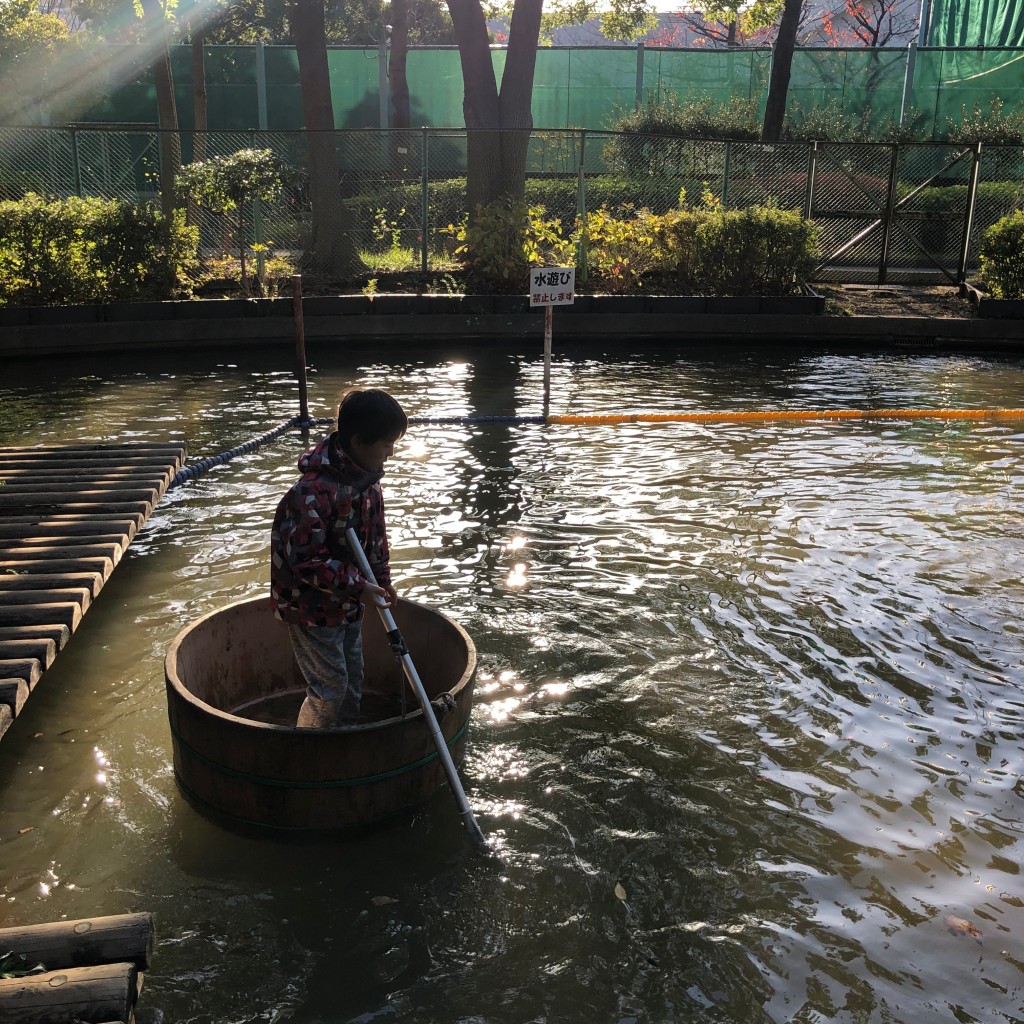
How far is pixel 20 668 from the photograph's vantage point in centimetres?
443

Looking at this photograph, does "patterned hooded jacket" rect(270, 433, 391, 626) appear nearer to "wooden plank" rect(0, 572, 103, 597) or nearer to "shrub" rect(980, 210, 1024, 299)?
"wooden plank" rect(0, 572, 103, 597)

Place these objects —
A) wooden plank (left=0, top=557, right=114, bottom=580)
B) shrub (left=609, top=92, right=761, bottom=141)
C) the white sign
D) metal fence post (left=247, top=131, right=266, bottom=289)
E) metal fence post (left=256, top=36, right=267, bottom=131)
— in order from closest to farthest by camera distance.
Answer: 1. wooden plank (left=0, top=557, right=114, bottom=580)
2. the white sign
3. metal fence post (left=247, top=131, right=266, bottom=289)
4. shrub (left=609, top=92, right=761, bottom=141)
5. metal fence post (left=256, top=36, right=267, bottom=131)

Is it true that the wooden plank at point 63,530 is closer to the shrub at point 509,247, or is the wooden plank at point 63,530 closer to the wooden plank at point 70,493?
the wooden plank at point 70,493

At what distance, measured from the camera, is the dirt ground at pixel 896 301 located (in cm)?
1655

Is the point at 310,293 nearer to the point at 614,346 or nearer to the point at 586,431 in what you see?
the point at 614,346

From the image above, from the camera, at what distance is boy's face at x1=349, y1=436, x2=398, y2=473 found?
3920 millimetres

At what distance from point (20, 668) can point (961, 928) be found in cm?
376

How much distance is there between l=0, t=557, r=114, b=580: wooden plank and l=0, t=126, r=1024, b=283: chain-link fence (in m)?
11.1

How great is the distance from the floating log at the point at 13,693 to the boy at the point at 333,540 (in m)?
1.13

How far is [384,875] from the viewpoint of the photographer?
3908 millimetres

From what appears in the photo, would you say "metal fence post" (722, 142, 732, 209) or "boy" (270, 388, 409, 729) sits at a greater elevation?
"metal fence post" (722, 142, 732, 209)

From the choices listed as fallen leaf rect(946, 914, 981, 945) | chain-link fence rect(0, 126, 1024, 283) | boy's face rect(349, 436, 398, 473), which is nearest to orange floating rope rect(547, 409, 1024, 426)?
chain-link fence rect(0, 126, 1024, 283)

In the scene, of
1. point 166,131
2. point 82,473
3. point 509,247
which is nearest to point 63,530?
point 82,473

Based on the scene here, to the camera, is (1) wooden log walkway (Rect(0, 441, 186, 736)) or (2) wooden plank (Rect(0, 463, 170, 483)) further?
(2) wooden plank (Rect(0, 463, 170, 483))
